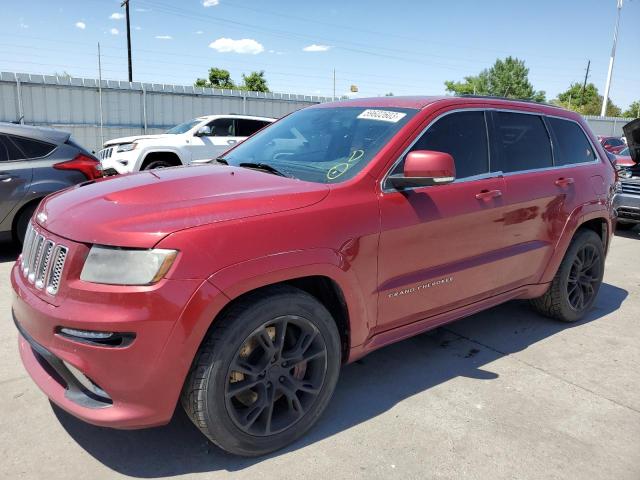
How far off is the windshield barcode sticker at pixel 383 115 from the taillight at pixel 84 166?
4250 millimetres

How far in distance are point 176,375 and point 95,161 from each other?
5.08 m

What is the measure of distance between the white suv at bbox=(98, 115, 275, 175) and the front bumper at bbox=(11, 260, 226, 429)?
8.19 metres

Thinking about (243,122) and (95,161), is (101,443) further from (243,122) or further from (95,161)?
(243,122)

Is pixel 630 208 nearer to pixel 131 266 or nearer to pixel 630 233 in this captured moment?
pixel 630 233

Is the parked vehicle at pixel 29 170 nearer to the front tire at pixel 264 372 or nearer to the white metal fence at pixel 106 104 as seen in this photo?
the front tire at pixel 264 372

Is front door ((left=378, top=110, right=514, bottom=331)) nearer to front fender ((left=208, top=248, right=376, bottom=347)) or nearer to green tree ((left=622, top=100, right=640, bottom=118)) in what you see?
front fender ((left=208, top=248, right=376, bottom=347))

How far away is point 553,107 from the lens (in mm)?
4406

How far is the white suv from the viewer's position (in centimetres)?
1029

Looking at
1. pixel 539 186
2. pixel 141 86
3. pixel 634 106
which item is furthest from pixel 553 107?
pixel 634 106

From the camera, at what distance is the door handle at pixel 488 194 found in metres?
3.38

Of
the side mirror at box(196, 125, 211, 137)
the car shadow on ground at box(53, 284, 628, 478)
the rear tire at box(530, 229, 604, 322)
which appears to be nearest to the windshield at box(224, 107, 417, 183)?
the car shadow on ground at box(53, 284, 628, 478)

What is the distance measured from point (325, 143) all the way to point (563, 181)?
202cm

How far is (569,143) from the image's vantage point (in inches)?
172

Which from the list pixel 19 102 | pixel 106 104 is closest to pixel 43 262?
pixel 19 102
